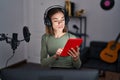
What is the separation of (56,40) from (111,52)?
2.27 meters

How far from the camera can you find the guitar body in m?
3.24

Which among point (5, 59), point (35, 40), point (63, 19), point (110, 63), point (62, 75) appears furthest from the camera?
point (35, 40)

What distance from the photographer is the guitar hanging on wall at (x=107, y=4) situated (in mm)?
3643

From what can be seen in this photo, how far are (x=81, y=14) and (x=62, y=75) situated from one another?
3.22 metres

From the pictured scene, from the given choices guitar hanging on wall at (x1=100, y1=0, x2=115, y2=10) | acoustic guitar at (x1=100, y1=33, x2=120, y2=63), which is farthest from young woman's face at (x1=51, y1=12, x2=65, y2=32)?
guitar hanging on wall at (x1=100, y1=0, x2=115, y2=10)

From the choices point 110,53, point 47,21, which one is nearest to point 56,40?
point 47,21

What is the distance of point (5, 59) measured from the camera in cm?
392

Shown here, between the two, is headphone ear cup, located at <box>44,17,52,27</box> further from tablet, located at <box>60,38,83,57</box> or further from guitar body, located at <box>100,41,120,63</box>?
guitar body, located at <box>100,41,120,63</box>

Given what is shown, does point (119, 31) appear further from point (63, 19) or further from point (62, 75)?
point (62, 75)

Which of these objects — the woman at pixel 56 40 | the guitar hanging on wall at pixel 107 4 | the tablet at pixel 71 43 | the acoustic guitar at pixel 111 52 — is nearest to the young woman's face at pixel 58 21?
the woman at pixel 56 40

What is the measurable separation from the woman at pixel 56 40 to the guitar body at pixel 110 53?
214 cm

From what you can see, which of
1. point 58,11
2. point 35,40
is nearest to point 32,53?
point 35,40

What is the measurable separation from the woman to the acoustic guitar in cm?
214

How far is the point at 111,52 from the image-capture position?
330 centimetres
